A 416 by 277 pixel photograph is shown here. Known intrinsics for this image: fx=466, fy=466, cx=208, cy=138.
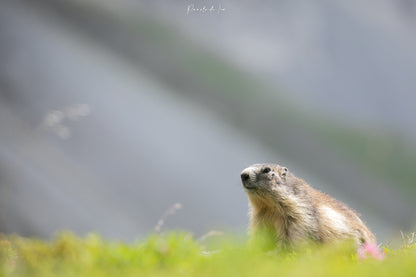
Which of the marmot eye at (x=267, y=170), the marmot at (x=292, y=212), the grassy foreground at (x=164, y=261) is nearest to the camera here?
the grassy foreground at (x=164, y=261)

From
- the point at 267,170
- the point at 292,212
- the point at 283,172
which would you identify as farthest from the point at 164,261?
the point at 283,172

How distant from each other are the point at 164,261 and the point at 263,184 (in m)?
2.28

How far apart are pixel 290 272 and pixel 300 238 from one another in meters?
2.28

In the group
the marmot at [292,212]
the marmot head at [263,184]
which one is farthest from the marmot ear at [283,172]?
the marmot head at [263,184]

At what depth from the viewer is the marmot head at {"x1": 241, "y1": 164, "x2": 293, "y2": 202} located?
4.79 m

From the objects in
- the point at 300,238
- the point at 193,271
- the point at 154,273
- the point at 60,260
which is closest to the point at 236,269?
the point at 193,271

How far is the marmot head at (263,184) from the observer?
4.79 meters

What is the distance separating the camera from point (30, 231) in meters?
7.63

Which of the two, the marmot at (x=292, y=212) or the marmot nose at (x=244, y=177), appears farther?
the marmot nose at (x=244, y=177)

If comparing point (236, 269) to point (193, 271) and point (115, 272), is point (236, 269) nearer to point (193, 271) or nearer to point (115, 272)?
point (193, 271)

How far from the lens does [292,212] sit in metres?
4.71

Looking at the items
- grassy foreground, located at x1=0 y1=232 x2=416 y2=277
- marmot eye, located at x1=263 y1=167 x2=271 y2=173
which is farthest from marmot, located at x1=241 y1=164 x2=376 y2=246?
grassy foreground, located at x1=0 y1=232 x2=416 y2=277

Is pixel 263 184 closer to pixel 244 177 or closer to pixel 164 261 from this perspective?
pixel 244 177

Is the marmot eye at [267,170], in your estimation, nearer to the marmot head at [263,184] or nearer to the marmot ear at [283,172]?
the marmot head at [263,184]
